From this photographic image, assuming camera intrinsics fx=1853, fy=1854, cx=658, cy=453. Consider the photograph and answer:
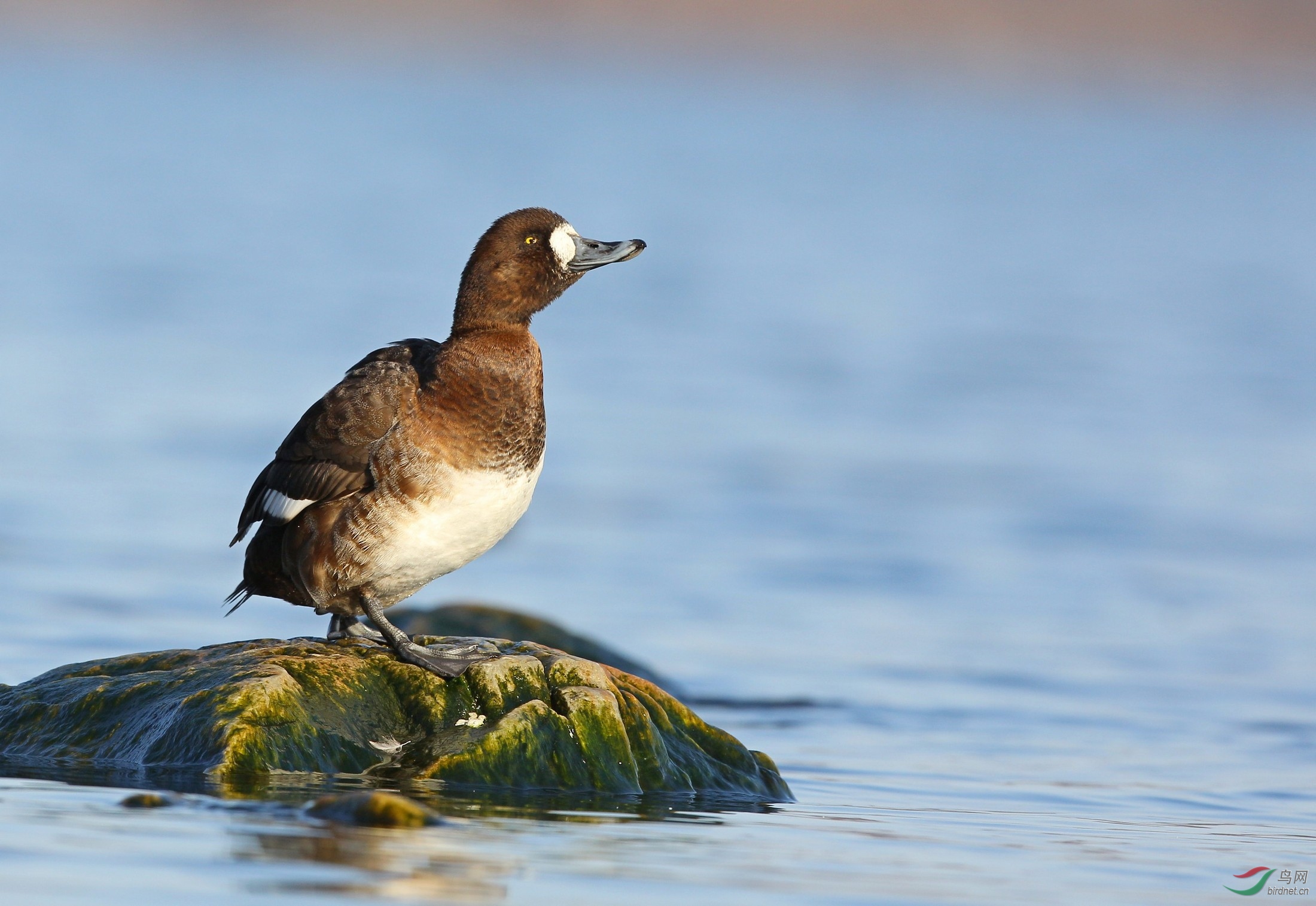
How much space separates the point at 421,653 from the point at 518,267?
150cm

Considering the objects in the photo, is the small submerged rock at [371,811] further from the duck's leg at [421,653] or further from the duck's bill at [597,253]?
the duck's bill at [597,253]

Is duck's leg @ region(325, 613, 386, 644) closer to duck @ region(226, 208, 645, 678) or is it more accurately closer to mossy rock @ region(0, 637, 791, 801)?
duck @ region(226, 208, 645, 678)

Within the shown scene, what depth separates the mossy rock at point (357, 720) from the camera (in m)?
5.77

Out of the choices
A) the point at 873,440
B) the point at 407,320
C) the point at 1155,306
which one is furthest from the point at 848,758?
the point at 1155,306

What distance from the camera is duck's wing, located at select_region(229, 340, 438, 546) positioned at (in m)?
6.24

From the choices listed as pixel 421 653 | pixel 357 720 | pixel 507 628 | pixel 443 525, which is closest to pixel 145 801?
pixel 357 720

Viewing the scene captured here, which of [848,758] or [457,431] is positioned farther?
[848,758]

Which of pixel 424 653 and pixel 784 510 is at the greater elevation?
pixel 784 510

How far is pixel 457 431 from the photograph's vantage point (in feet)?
20.3

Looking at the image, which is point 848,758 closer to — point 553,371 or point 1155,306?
point 553,371

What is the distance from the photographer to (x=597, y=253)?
271 inches

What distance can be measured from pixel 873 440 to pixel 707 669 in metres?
7.27

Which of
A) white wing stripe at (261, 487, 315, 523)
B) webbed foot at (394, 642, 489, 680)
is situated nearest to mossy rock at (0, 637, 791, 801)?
webbed foot at (394, 642, 489, 680)

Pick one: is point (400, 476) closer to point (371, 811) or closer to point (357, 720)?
point (357, 720)
